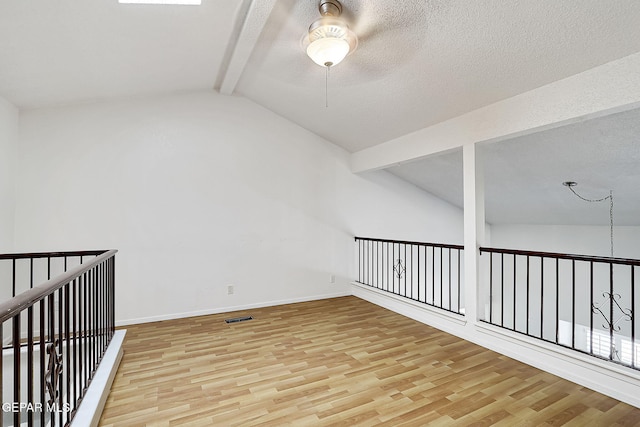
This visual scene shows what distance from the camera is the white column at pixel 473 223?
11.0ft

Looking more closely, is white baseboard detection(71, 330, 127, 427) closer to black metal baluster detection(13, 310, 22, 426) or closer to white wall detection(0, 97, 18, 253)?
black metal baluster detection(13, 310, 22, 426)

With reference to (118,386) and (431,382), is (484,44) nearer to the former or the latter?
(431,382)

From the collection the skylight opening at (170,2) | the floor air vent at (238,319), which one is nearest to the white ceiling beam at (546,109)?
the skylight opening at (170,2)

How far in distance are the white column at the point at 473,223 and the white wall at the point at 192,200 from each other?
225 centimetres

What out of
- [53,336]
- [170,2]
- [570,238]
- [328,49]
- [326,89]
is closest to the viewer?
[53,336]

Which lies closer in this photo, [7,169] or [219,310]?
[7,169]

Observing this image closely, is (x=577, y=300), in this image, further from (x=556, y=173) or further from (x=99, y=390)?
(x=99, y=390)

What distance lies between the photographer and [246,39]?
2994mm

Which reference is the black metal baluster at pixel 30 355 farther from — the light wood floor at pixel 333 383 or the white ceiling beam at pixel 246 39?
the white ceiling beam at pixel 246 39

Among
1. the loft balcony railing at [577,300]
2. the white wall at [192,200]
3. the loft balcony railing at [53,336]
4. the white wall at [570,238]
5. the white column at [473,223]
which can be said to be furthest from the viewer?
the loft balcony railing at [577,300]

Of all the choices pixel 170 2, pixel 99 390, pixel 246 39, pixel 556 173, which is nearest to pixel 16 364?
pixel 99 390

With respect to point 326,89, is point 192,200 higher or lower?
lower

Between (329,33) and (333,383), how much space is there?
2.73 metres

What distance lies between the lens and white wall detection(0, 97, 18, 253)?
320 centimetres
